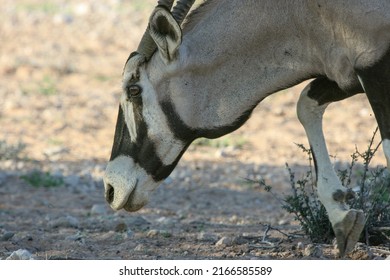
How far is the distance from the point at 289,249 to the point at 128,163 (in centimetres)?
120

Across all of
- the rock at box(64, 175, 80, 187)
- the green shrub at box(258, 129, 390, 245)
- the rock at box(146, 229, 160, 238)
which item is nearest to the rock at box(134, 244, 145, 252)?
the rock at box(146, 229, 160, 238)

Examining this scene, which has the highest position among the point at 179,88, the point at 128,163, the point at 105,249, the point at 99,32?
the point at 99,32

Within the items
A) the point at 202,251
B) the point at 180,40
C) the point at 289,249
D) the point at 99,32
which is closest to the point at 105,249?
the point at 202,251

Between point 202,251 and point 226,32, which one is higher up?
point 226,32

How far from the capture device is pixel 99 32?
18984mm

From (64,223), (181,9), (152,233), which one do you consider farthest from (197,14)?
(64,223)

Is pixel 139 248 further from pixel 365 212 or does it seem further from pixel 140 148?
pixel 365 212

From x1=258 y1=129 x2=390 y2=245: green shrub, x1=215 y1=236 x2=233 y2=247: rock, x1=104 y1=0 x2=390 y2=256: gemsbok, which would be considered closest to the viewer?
x1=104 y1=0 x2=390 y2=256: gemsbok

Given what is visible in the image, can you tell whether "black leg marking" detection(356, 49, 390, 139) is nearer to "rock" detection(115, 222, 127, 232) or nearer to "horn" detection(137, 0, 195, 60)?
"horn" detection(137, 0, 195, 60)

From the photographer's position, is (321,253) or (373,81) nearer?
(373,81)

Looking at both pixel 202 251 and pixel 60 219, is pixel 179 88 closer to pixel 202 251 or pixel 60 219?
pixel 202 251

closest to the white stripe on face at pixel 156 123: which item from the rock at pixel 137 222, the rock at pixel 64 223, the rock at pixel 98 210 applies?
the rock at pixel 137 222

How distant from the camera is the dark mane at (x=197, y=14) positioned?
6.30 metres

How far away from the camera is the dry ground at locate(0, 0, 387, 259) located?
7008mm
